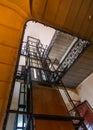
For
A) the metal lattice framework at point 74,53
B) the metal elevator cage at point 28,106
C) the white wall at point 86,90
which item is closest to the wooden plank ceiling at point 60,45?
the metal elevator cage at point 28,106

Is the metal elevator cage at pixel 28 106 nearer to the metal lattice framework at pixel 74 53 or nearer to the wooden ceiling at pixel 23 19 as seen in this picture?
the wooden ceiling at pixel 23 19

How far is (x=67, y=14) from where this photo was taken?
242cm

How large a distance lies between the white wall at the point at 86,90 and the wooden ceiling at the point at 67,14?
2.82 meters

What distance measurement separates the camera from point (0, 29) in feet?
6.83

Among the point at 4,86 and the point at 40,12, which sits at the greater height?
the point at 40,12

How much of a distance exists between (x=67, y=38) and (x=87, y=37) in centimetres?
310

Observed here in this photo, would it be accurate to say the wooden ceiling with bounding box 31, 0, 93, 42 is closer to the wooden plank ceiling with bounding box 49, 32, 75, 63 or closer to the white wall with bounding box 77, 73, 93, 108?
the white wall with bounding box 77, 73, 93, 108

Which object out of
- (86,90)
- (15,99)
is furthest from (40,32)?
(15,99)

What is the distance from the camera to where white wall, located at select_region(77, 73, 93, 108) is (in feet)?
16.3

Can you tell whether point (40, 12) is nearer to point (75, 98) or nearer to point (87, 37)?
point (87, 37)

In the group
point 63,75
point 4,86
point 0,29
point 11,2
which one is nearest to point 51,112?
point 4,86

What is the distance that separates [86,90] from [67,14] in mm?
3449

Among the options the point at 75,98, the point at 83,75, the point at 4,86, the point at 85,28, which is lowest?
the point at 4,86

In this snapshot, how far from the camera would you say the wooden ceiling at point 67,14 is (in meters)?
2.26
